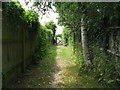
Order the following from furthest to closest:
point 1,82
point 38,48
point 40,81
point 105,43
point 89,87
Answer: point 38,48, point 105,43, point 40,81, point 89,87, point 1,82

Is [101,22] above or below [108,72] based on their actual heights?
above

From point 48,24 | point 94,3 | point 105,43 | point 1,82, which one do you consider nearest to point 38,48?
point 105,43

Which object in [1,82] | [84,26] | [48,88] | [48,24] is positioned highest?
[48,24]

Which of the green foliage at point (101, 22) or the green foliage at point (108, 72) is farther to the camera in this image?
the green foliage at point (108, 72)

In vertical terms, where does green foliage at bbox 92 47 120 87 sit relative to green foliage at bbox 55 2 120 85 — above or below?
below

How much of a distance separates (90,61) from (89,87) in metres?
1.46

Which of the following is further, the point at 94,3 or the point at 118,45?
the point at 118,45

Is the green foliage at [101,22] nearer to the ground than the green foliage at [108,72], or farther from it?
farther from it

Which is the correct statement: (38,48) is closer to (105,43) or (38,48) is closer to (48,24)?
(105,43)

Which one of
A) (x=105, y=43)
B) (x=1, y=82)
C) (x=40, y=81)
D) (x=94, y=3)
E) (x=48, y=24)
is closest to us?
(x=94, y=3)

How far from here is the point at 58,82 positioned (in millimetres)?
3531

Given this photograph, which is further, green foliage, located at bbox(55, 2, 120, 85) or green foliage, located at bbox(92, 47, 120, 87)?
green foliage, located at bbox(92, 47, 120, 87)

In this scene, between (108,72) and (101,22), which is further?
(101,22)

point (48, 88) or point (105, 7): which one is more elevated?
point (105, 7)
